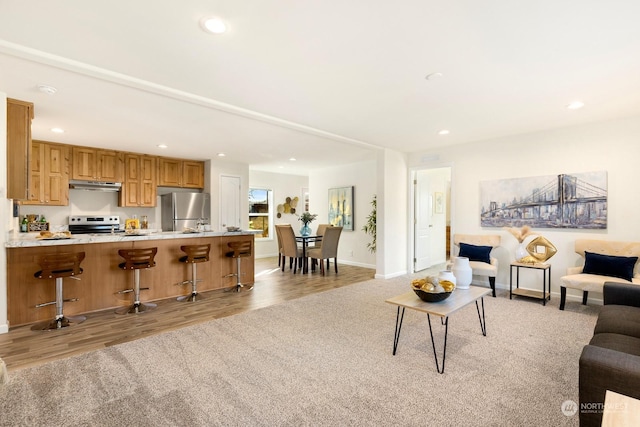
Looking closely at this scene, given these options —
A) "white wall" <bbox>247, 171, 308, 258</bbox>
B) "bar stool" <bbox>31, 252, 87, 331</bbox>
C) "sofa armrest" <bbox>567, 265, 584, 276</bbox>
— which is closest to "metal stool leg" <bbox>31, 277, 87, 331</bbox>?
"bar stool" <bbox>31, 252, 87, 331</bbox>

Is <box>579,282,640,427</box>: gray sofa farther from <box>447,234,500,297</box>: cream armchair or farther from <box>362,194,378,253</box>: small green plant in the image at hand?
<box>362,194,378,253</box>: small green plant

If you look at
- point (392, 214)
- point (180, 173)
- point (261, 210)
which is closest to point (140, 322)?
point (180, 173)

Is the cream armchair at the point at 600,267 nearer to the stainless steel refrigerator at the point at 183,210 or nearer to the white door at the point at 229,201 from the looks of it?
the stainless steel refrigerator at the point at 183,210

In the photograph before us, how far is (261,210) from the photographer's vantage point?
8.52 m

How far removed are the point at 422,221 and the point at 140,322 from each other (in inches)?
200

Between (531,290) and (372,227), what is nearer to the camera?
(531,290)

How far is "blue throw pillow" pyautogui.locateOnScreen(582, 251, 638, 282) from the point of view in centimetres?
354

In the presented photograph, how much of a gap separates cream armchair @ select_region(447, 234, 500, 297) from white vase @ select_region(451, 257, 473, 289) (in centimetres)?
173

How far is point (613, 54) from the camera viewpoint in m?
2.35

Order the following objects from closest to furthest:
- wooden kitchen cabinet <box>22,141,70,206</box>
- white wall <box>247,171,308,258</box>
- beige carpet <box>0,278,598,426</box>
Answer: beige carpet <box>0,278,598,426</box> < wooden kitchen cabinet <box>22,141,70,206</box> < white wall <box>247,171,308,258</box>

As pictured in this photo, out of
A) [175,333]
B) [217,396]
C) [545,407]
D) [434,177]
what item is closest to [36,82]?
[175,333]

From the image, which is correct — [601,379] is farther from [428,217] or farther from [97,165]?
[97,165]

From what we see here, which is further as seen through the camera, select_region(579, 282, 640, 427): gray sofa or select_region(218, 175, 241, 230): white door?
select_region(218, 175, 241, 230): white door

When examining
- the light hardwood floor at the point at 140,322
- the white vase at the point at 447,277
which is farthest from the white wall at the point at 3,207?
the white vase at the point at 447,277
